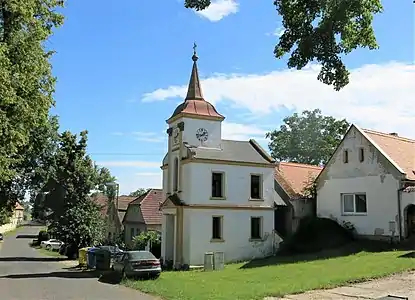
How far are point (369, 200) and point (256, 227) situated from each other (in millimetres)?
7862

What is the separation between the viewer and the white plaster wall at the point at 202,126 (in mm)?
32688

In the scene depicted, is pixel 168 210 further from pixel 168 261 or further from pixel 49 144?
pixel 49 144

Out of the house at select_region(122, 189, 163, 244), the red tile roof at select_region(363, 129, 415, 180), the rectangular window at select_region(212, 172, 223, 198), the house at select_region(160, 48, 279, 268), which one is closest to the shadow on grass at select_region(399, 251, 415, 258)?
the red tile roof at select_region(363, 129, 415, 180)

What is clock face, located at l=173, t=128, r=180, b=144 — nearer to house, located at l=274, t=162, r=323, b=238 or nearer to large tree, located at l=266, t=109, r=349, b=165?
house, located at l=274, t=162, r=323, b=238

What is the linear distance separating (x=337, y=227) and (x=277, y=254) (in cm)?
448

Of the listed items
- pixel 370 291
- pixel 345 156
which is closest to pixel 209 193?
pixel 345 156

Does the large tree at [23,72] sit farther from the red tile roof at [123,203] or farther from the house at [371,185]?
the red tile roof at [123,203]

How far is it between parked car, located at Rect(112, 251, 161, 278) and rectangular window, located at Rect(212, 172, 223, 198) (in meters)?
8.03

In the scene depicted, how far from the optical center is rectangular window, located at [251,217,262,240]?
33.6 metres

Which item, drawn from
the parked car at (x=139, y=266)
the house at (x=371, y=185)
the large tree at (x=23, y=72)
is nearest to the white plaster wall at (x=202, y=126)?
the house at (x=371, y=185)

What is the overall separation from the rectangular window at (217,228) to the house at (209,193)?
65mm

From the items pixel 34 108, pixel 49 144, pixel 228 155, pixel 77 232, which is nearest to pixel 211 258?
pixel 228 155

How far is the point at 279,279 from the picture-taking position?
2055 centimetres

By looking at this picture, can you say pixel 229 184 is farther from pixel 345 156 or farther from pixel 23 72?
pixel 23 72
